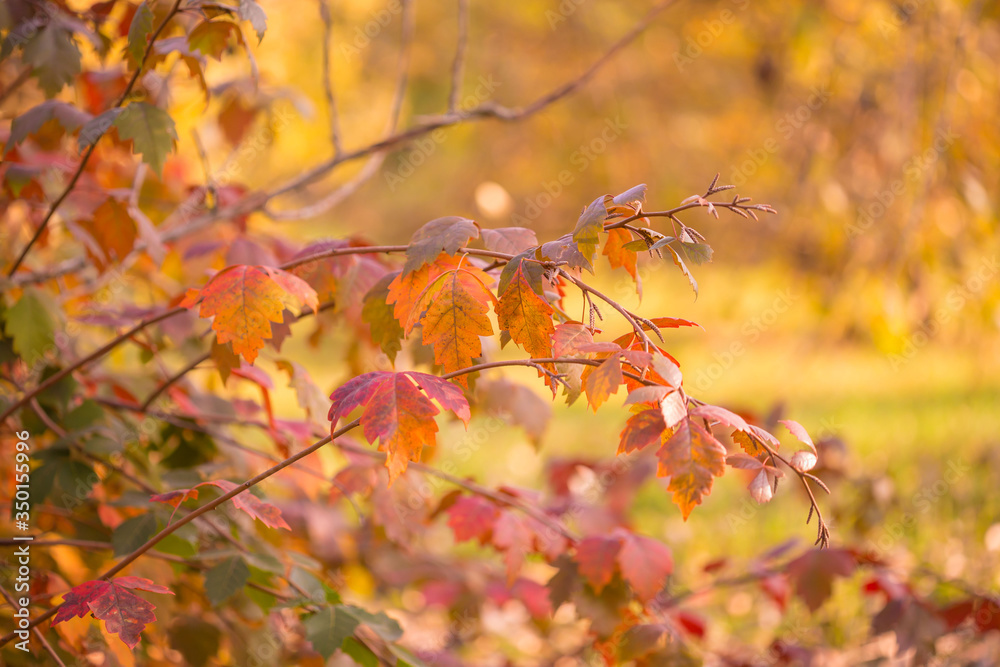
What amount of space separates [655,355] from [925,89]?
8.43ft

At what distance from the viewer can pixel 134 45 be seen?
102 cm

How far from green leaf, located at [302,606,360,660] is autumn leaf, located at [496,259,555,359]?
520 millimetres

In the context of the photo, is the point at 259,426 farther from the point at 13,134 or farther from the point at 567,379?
the point at 567,379

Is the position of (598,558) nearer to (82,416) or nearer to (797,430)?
(797,430)

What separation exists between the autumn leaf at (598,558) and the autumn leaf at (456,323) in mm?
588

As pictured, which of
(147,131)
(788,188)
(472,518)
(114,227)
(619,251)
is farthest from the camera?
(788,188)

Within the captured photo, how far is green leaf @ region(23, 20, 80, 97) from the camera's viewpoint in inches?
49.4

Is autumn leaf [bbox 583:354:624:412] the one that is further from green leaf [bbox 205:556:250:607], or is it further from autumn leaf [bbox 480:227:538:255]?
green leaf [bbox 205:556:250:607]

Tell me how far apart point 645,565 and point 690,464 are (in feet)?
1.92

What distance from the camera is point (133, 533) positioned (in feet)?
3.92

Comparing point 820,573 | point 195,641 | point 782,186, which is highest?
point 195,641

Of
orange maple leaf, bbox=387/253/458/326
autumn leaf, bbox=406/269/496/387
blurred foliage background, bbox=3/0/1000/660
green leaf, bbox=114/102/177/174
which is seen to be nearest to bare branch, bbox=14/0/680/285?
blurred foliage background, bbox=3/0/1000/660

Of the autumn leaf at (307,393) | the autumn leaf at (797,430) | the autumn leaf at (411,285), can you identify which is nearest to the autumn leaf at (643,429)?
the autumn leaf at (797,430)

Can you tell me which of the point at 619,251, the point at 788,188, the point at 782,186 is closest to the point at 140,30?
the point at 619,251
